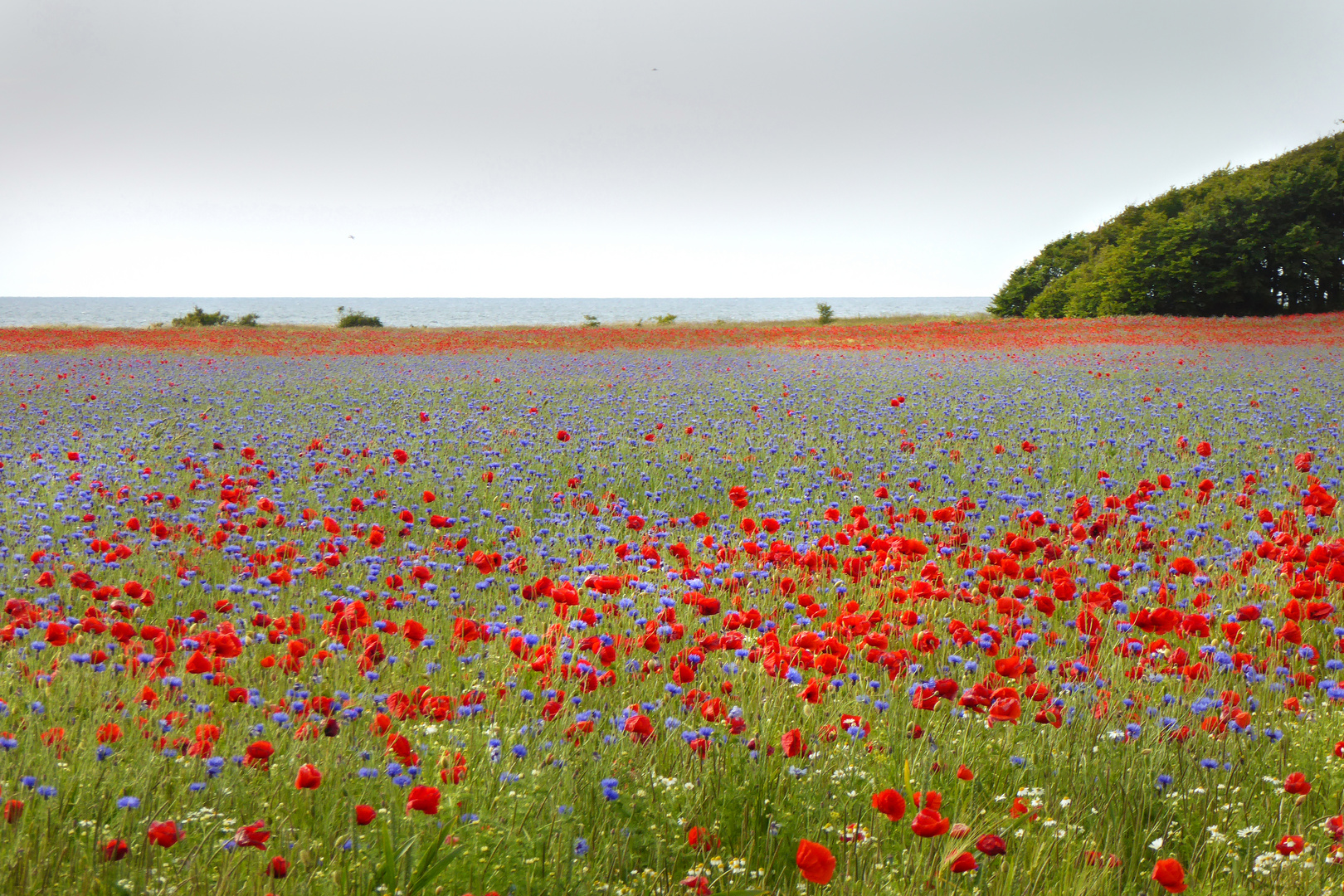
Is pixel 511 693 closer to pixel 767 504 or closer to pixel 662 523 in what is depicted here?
pixel 662 523

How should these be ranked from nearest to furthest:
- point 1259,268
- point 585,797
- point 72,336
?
point 585,797 < point 72,336 < point 1259,268

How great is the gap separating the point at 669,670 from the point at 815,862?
1.74 m

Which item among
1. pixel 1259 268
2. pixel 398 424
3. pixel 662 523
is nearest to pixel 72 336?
pixel 398 424

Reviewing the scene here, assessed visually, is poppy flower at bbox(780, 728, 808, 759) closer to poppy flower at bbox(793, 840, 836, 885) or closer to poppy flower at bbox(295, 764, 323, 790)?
poppy flower at bbox(793, 840, 836, 885)

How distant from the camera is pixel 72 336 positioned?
1107 inches

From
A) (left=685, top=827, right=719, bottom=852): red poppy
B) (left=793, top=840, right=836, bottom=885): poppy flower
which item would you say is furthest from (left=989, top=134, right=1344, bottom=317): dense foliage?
(left=793, top=840, right=836, bottom=885): poppy flower

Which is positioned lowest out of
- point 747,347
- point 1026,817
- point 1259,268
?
point 1026,817

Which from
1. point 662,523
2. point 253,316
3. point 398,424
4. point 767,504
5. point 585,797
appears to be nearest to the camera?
point 585,797

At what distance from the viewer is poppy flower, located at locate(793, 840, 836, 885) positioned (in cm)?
140

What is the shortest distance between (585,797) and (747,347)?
2439cm

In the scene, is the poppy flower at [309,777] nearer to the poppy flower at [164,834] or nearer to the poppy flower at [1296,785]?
the poppy flower at [164,834]

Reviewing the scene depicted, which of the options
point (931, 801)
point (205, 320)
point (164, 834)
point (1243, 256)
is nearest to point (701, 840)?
point (931, 801)

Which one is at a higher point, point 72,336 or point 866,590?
point 72,336

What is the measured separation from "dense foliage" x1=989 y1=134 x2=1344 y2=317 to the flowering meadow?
33648 millimetres
